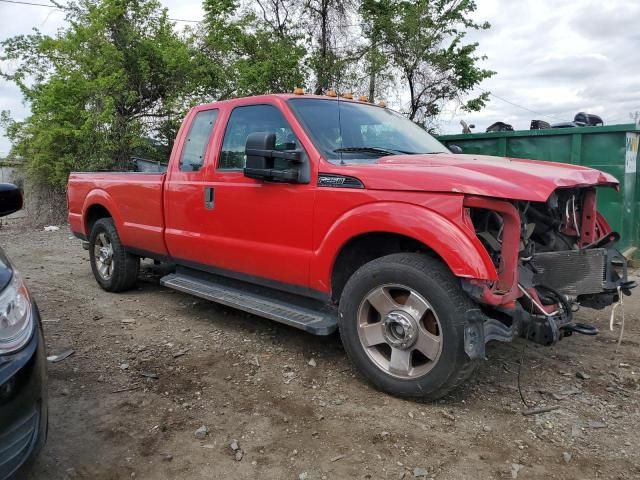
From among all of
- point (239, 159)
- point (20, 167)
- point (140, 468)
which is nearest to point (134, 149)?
point (20, 167)

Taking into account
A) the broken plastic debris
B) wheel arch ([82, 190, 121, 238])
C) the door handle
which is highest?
the door handle

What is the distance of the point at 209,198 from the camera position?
4391 millimetres

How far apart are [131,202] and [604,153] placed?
5.52 metres

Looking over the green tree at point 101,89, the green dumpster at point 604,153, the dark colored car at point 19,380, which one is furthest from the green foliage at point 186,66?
the dark colored car at point 19,380

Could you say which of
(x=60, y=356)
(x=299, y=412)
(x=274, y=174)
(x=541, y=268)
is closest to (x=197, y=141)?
(x=274, y=174)

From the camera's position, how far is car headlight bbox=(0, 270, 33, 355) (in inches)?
81.4

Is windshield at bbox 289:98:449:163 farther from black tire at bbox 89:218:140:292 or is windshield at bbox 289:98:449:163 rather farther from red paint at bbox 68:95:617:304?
black tire at bbox 89:218:140:292

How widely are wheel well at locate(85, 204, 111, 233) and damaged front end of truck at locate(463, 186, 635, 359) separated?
14.4 feet

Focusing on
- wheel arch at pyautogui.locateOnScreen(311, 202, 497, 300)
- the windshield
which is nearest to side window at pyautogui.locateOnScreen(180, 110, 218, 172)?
the windshield

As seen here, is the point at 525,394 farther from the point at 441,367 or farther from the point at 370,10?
the point at 370,10

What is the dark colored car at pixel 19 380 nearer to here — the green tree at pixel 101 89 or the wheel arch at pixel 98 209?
the wheel arch at pixel 98 209

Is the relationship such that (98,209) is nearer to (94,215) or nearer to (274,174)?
(94,215)

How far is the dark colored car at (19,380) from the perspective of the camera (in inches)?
76.8

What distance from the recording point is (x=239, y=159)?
428 cm
